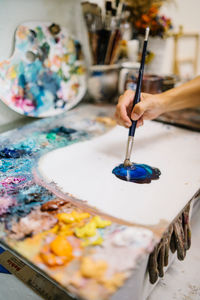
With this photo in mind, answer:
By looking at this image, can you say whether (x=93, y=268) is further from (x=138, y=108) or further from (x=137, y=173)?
(x=138, y=108)

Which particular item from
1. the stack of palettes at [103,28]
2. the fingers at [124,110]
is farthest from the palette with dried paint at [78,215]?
the stack of palettes at [103,28]

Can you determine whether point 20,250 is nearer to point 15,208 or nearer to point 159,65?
point 15,208

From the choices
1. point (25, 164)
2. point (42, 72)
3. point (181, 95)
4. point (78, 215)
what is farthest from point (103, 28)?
point (78, 215)

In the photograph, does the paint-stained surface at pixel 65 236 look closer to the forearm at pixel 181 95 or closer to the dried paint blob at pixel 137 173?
the dried paint blob at pixel 137 173

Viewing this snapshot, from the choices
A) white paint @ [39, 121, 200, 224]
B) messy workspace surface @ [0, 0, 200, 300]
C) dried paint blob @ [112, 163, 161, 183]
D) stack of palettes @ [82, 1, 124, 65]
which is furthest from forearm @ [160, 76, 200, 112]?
stack of palettes @ [82, 1, 124, 65]

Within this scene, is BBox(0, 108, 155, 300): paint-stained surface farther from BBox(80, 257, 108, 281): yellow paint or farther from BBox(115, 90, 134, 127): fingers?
BBox(115, 90, 134, 127): fingers

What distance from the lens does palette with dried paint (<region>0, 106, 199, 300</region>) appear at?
474mm

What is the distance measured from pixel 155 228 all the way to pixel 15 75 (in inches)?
31.2

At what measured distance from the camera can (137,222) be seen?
1.91 feet

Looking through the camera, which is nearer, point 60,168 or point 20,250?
point 20,250

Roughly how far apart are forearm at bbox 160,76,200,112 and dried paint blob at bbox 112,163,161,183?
290mm

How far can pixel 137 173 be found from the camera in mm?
775

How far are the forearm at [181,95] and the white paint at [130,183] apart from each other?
0.12 m

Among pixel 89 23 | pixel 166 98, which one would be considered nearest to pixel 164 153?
pixel 166 98
